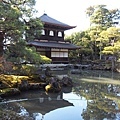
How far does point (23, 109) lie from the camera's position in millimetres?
8602

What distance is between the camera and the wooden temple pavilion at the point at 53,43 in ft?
97.1

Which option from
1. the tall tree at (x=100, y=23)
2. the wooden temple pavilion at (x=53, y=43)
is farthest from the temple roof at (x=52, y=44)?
the tall tree at (x=100, y=23)

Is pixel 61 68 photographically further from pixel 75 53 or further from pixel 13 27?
pixel 13 27

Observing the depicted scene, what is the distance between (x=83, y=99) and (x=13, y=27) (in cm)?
536

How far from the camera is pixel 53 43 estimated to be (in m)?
31.5

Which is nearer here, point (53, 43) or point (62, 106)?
point (62, 106)

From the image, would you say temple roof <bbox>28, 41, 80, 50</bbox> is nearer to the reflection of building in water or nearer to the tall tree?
the tall tree

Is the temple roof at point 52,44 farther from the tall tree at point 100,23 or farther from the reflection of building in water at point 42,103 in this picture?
the reflection of building in water at point 42,103

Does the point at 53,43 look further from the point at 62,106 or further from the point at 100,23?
the point at 62,106

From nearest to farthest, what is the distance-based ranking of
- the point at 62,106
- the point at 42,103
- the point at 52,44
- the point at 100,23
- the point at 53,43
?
the point at 62,106 < the point at 42,103 < the point at 52,44 < the point at 53,43 < the point at 100,23

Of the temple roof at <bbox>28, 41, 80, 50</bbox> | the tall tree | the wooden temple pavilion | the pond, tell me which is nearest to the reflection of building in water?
the pond

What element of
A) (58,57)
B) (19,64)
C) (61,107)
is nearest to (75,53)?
(58,57)

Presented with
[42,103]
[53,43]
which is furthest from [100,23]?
[42,103]

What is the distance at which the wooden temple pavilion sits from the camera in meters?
29.6
